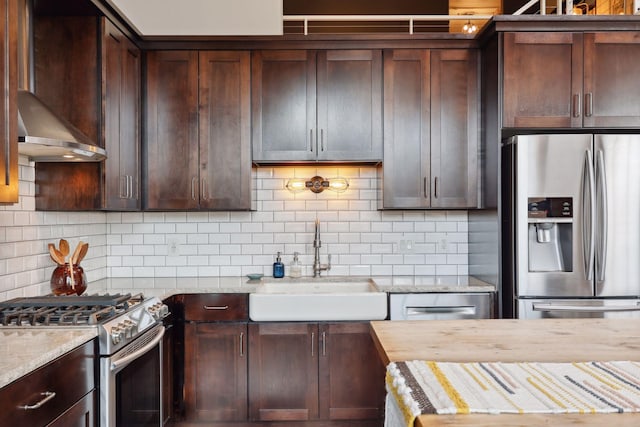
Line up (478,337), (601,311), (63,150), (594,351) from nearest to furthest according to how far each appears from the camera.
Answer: (594,351) → (478,337) → (63,150) → (601,311)

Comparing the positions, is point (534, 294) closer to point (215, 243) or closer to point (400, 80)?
point (400, 80)

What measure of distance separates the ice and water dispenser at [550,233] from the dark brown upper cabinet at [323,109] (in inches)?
41.5

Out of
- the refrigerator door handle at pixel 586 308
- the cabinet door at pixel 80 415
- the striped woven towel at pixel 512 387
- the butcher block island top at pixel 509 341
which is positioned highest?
the striped woven towel at pixel 512 387

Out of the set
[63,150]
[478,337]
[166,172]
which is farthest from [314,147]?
[478,337]

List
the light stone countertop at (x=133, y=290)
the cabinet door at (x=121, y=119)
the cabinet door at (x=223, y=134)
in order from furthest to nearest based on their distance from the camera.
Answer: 1. the cabinet door at (x=223, y=134)
2. the cabinet door at (x=121, y=119)
3. the light stone countertop at (x=133, y=290)

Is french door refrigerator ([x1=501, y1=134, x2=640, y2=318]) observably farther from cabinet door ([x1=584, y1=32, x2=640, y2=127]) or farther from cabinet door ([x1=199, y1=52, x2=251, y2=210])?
cabinet door ([x1=199, y1=52, x2=251, y2=210])

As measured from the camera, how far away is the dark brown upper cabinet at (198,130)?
332 cm

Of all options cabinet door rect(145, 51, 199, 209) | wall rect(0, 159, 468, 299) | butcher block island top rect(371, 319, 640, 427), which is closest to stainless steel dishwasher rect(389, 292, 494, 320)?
wall rect(0, 159, 468, 299)

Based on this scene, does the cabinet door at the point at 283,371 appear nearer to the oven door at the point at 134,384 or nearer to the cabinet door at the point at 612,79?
the oven door at the point at 134,384

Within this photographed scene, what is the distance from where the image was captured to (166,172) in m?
3.33

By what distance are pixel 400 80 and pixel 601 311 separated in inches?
74.2

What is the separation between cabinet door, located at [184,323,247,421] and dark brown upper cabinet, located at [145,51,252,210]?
2.68ft

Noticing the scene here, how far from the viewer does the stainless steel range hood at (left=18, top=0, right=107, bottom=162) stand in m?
2.12

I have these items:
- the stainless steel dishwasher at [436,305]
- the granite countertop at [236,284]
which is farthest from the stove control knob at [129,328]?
the stainless steel dishwasher at [436,305]
